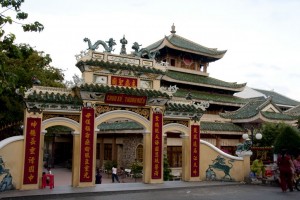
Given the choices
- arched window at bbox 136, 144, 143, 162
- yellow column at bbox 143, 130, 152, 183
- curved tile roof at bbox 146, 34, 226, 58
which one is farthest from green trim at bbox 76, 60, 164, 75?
curved tile roof at bbox 146, 34, 226, 58

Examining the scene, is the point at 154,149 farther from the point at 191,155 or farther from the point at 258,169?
the point at 258,169

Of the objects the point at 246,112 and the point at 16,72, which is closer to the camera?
the point at 16,72

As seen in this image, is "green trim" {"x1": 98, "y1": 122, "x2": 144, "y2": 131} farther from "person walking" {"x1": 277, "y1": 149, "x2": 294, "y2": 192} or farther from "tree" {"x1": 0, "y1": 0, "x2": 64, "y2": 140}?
"person walking" {"x1": 277, "y1": 149, "x2": 294, "y2": 192}

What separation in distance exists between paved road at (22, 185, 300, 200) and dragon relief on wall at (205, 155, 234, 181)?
1866 millimetres

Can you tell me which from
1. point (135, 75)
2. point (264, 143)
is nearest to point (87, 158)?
point (135, 75)

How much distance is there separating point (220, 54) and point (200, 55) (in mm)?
2160

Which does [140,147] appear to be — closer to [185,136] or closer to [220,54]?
[185,136]

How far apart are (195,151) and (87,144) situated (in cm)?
530

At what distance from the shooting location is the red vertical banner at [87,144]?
44.0 feet

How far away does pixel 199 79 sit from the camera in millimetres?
29531

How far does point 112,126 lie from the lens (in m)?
25.4

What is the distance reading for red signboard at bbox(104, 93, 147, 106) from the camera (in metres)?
13.9

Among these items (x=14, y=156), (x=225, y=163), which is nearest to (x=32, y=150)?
(x=14, y=156)

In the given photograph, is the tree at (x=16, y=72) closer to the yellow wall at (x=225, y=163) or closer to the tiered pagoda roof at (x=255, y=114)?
the yellow wall at (x=225, y=163)
